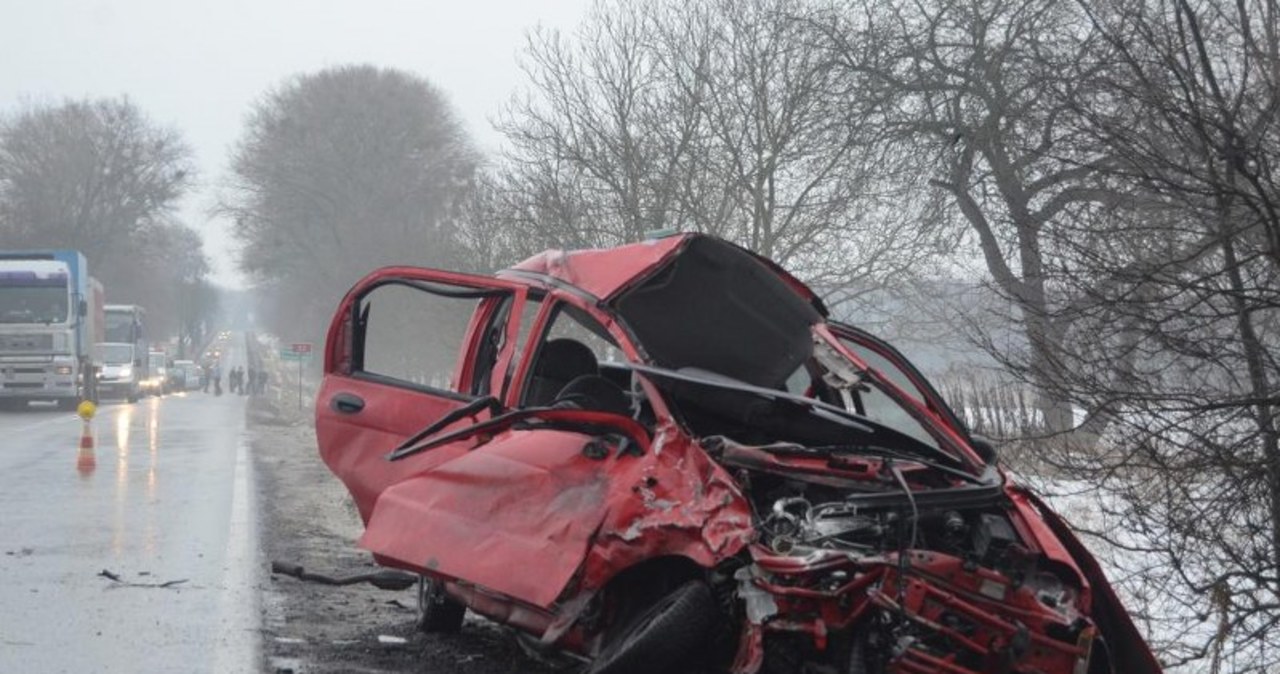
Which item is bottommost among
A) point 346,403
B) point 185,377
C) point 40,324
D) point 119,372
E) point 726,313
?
point 185,377

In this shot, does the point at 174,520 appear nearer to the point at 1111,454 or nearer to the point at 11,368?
the point at 1111,454

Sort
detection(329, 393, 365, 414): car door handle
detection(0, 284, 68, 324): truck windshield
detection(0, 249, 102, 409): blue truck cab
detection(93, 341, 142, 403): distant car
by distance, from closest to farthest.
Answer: detection(329, 393, 365, 414): car door handle
detection(0, 284, 68, 324): truck windshield
detection(0, 249, 102, 409): blue truck cab
detection(93, 341, 142, 403): distant car

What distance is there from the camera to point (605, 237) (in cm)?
2002

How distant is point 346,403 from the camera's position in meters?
8.27

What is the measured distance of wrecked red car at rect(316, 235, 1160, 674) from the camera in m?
5.62

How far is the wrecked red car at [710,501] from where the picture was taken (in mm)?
5625

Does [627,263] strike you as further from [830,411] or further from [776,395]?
[830,411]

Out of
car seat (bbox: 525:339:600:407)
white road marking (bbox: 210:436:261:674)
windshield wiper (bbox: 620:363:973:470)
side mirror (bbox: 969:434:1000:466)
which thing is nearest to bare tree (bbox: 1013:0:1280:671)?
side mirror (bbox: 969:434:1000:466)

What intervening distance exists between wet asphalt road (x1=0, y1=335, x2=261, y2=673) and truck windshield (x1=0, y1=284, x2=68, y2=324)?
16.5 metres

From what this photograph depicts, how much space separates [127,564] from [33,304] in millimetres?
28932

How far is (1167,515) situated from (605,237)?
13333 mm

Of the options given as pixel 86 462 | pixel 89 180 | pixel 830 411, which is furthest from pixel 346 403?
pixel 89 180

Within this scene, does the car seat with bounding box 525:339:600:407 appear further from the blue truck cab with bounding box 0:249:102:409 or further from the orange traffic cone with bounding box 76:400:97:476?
the blue truck cab with bounding box 0:249:102:409

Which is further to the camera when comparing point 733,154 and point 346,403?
point 733,154
